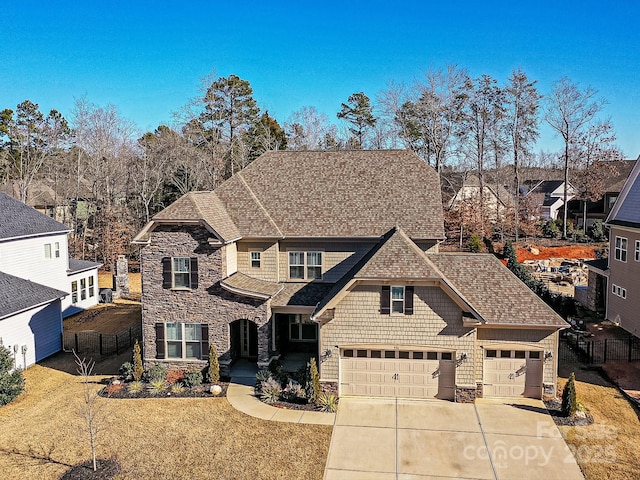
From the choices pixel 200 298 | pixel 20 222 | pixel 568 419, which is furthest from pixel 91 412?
pixel 568 419

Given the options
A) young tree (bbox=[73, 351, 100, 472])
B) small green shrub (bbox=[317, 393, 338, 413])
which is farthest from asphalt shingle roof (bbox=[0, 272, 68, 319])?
small green shrub (bbox=[317, 393, 338, 413])

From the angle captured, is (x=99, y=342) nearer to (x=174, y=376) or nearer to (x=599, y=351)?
(x=174, y=376)

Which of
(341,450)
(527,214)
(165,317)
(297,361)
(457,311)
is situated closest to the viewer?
(341,450)

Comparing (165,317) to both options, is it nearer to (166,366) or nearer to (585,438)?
(166,366)

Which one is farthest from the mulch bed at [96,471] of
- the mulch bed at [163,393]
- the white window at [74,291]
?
the white window at [74,291]

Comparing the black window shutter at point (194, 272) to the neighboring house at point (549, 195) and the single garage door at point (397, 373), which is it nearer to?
the single garage door at point (397, 373)

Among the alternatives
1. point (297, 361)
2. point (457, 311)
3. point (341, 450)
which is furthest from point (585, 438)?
point (297, 361)

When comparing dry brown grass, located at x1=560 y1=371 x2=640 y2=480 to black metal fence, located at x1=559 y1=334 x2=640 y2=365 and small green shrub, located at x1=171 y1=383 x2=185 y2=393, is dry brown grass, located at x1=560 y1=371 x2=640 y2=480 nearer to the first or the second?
black metal fence, located at x1=559 y1=334 x2=640 y2=365
